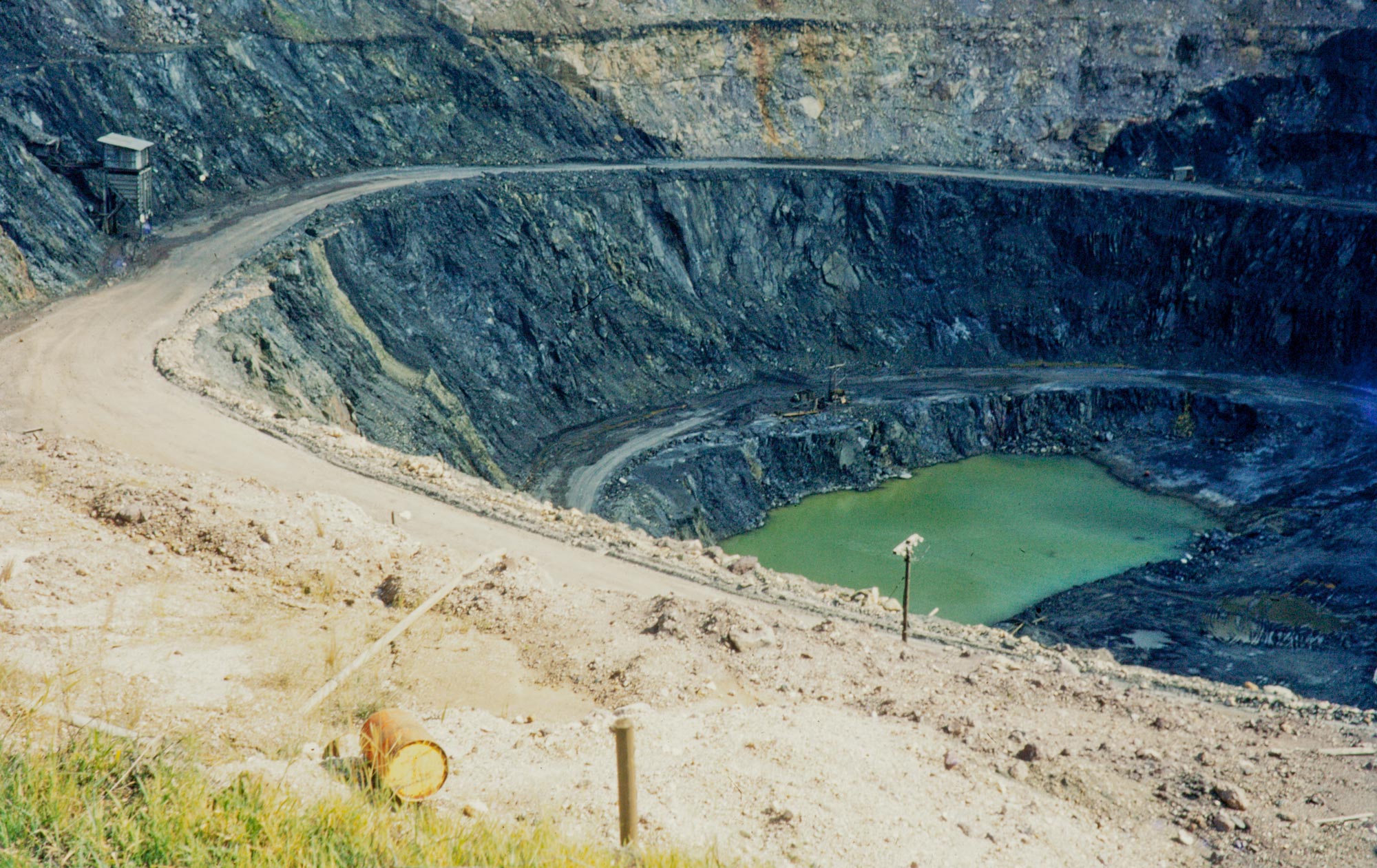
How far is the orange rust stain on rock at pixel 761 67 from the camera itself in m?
52.9

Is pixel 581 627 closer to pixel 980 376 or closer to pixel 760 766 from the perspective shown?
pixel 760 766

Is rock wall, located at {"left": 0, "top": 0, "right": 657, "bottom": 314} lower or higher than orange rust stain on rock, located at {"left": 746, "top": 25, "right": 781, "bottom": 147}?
lower

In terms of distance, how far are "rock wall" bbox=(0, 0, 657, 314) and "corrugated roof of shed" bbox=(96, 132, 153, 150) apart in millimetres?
1303

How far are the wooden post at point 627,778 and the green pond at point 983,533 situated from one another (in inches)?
912

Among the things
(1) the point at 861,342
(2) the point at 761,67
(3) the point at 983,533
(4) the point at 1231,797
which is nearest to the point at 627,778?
(4) the point at 1231,797

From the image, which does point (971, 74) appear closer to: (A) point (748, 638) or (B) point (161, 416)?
(B) point (161, 416)

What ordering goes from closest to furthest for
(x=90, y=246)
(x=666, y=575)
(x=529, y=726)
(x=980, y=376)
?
(x=529, y=726) → (x=666, y=575) → (x=90, y=246) → (x=980, y=376)

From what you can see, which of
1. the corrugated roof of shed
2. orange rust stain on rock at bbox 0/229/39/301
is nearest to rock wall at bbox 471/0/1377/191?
the corrugated roof of shed

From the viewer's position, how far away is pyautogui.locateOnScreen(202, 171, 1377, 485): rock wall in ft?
124

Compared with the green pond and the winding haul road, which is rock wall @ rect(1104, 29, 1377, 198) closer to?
the green pond

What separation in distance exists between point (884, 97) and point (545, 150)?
17679 millimetres

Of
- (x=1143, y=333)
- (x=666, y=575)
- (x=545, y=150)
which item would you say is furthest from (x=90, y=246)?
(x=1143, y=333)

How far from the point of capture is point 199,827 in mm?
7594

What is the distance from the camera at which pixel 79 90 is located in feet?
117
